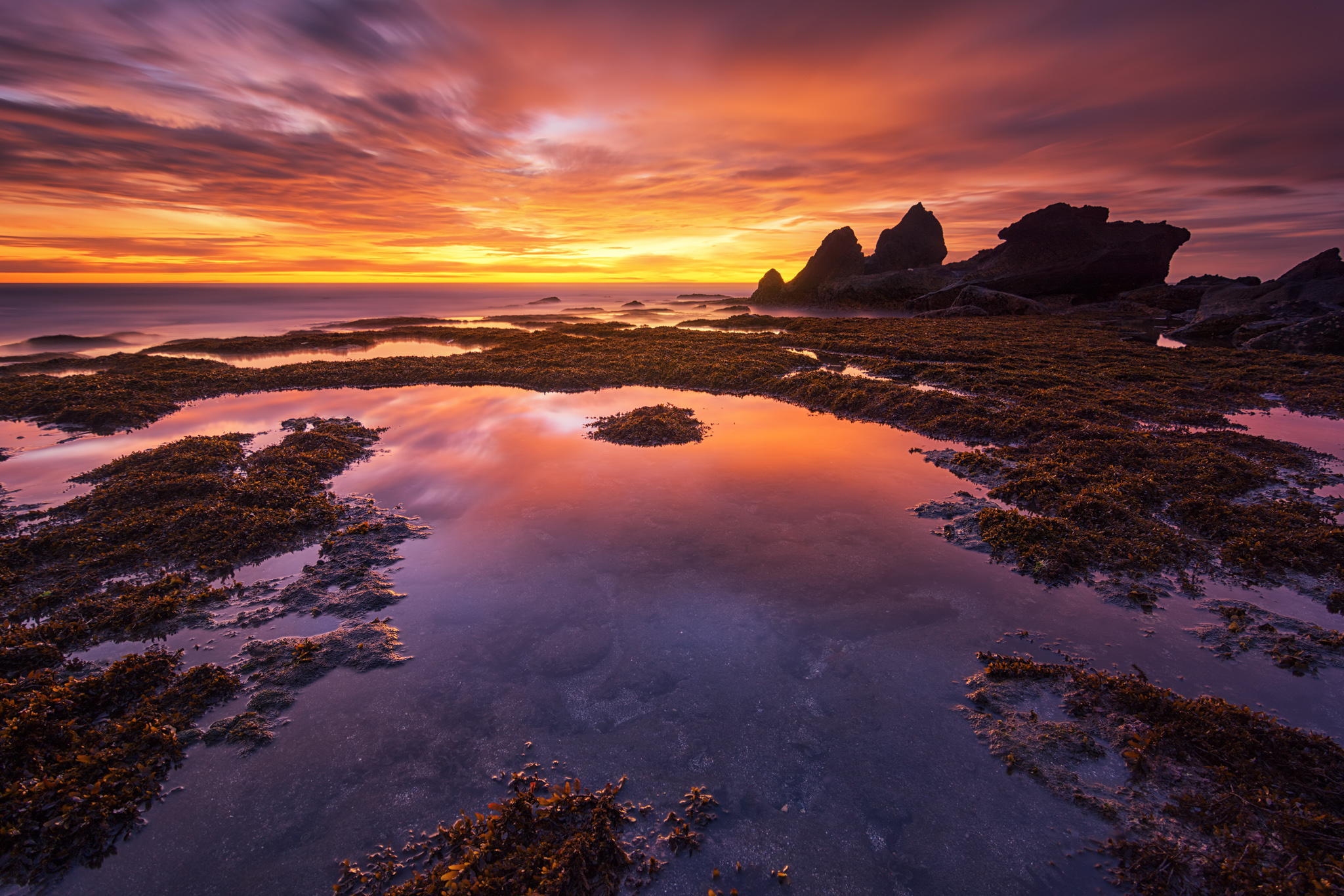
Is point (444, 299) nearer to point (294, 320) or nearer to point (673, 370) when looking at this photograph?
point (294, 320)

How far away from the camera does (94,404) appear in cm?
1709

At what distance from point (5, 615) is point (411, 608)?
569 cm

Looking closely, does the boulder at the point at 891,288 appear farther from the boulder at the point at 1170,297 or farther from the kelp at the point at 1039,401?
the kelp at the point at 1039,401

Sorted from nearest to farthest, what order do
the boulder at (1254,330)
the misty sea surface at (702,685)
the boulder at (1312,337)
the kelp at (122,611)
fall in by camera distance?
1. the misty sea surface at (702,685)
2. the kelp at (122,611)
3. the boulder at (1312,337)
4. the boulder at (1254,330)

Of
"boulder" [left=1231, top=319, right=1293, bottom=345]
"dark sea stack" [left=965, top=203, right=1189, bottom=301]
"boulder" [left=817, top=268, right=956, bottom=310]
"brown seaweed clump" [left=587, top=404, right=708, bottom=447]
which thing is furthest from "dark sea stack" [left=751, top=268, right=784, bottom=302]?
"brown seaweed clump" [left=587, top=404, right=708, bottom=447]

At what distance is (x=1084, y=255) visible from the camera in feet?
194

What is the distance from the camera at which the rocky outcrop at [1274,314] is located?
25.1m

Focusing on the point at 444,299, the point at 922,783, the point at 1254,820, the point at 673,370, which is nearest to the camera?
the point at 1254,820

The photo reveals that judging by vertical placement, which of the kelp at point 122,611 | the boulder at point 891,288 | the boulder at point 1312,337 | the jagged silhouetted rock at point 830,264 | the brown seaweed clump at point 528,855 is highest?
the jagged silhouetted rock at point 830,264

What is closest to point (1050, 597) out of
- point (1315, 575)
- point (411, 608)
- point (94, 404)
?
point (1315, 575)

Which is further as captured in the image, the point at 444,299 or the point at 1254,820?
the point at 444,299

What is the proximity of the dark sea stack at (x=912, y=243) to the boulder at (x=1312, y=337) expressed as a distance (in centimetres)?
6444

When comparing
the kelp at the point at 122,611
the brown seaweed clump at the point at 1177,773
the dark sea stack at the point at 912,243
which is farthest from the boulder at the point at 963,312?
the kelp at the point at 122,611

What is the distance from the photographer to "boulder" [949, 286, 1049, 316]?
48.5 metres
